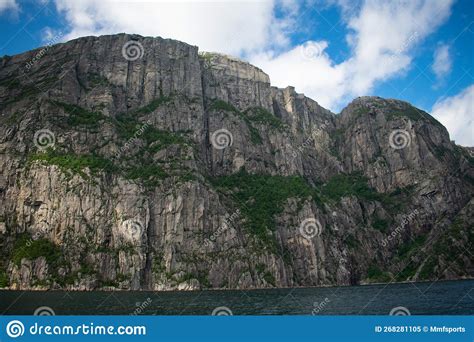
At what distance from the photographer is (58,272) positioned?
128 m

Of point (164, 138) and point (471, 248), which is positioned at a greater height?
point (164, 138)

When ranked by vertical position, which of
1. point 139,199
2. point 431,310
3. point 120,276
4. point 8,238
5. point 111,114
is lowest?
point 431,310

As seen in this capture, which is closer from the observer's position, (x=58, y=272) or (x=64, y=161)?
(x=58, y=272)

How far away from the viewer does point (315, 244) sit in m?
169

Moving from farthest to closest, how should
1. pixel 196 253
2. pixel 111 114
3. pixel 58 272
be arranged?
pixel 111 114, pixel 196 253, pixel 58 272

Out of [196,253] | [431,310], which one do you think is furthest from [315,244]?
[431,310]

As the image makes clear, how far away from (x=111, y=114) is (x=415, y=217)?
141 meters

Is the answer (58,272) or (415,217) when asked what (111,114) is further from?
(415,217)

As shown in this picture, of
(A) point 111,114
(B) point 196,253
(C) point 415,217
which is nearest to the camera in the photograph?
(B) point 196,253

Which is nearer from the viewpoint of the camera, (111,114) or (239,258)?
(239,258)

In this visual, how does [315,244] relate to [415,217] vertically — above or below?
below

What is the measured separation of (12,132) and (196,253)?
78634mm

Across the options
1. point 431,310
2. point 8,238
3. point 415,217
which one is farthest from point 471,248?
point 8,238

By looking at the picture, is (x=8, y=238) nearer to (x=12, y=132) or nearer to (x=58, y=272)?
(x=58, y=272)
